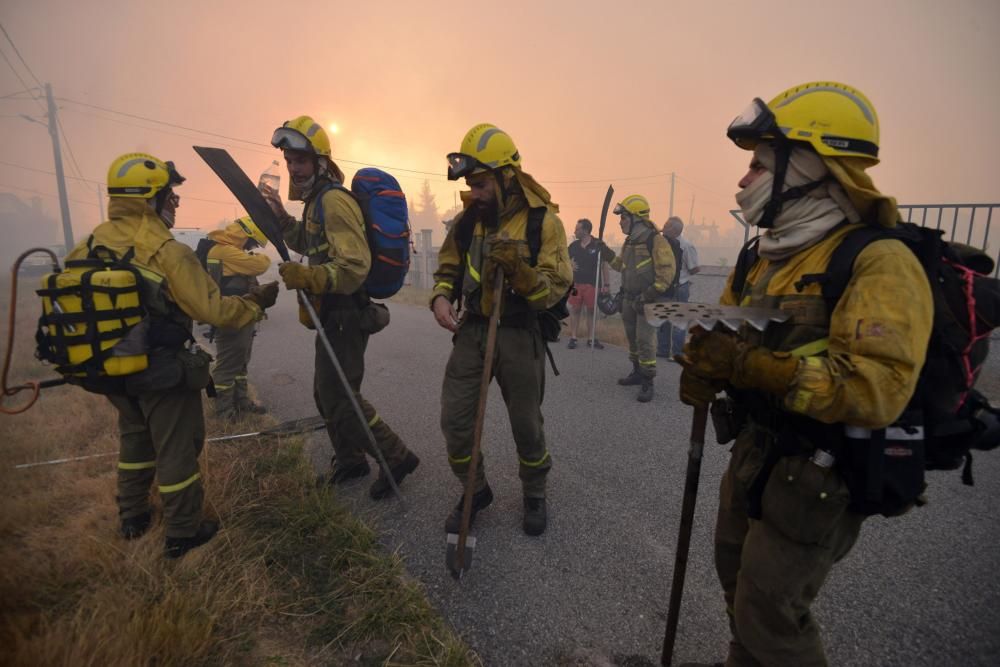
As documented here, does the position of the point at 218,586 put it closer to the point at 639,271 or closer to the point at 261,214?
the point at 261,214

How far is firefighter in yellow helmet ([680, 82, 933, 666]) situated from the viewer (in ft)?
4.05

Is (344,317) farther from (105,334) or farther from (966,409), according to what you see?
(966,409)

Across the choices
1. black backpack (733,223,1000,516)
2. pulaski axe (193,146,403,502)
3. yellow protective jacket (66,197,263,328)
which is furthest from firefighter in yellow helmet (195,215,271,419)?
Result: black backpack (733,223,1000,516)

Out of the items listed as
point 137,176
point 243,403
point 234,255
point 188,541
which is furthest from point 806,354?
point 234,255

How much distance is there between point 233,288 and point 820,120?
5917mm

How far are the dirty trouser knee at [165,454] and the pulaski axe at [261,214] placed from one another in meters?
0.82

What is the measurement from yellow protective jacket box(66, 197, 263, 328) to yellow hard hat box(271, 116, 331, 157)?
94 cm

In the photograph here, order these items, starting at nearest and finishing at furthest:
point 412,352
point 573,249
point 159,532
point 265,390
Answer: point 159,532 < point 265,390 < point 412,352 < point 573,249

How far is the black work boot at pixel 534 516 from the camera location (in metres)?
2.95

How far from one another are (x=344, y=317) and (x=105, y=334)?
4.41 feet

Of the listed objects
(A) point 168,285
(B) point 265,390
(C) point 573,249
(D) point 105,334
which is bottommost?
(B) point 265,390

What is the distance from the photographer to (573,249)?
30.3ft

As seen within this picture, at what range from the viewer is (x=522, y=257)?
2729 millimetres

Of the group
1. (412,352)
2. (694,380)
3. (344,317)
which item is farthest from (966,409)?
(412,352)
